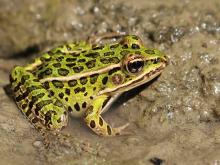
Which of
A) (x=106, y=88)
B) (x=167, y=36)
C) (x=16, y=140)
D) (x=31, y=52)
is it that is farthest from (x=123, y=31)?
(x=16, y=140)

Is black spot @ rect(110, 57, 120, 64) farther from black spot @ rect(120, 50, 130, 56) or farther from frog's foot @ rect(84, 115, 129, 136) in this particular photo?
frog's foot @ rect(84, 115, 129, 136)

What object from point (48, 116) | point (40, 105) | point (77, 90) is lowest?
point (48, 116)

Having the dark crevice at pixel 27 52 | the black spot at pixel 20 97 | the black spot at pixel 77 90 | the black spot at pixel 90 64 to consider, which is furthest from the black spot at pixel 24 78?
the dark crevice at pixel 27 52

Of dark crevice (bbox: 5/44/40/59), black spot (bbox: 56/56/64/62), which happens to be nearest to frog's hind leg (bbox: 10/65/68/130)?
black spot (bbox: 56/56/64/62)

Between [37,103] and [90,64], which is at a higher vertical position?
[90,64]

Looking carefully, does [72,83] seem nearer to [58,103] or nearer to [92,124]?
[58,103]

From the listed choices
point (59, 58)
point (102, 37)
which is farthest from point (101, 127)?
point (102, 37)
